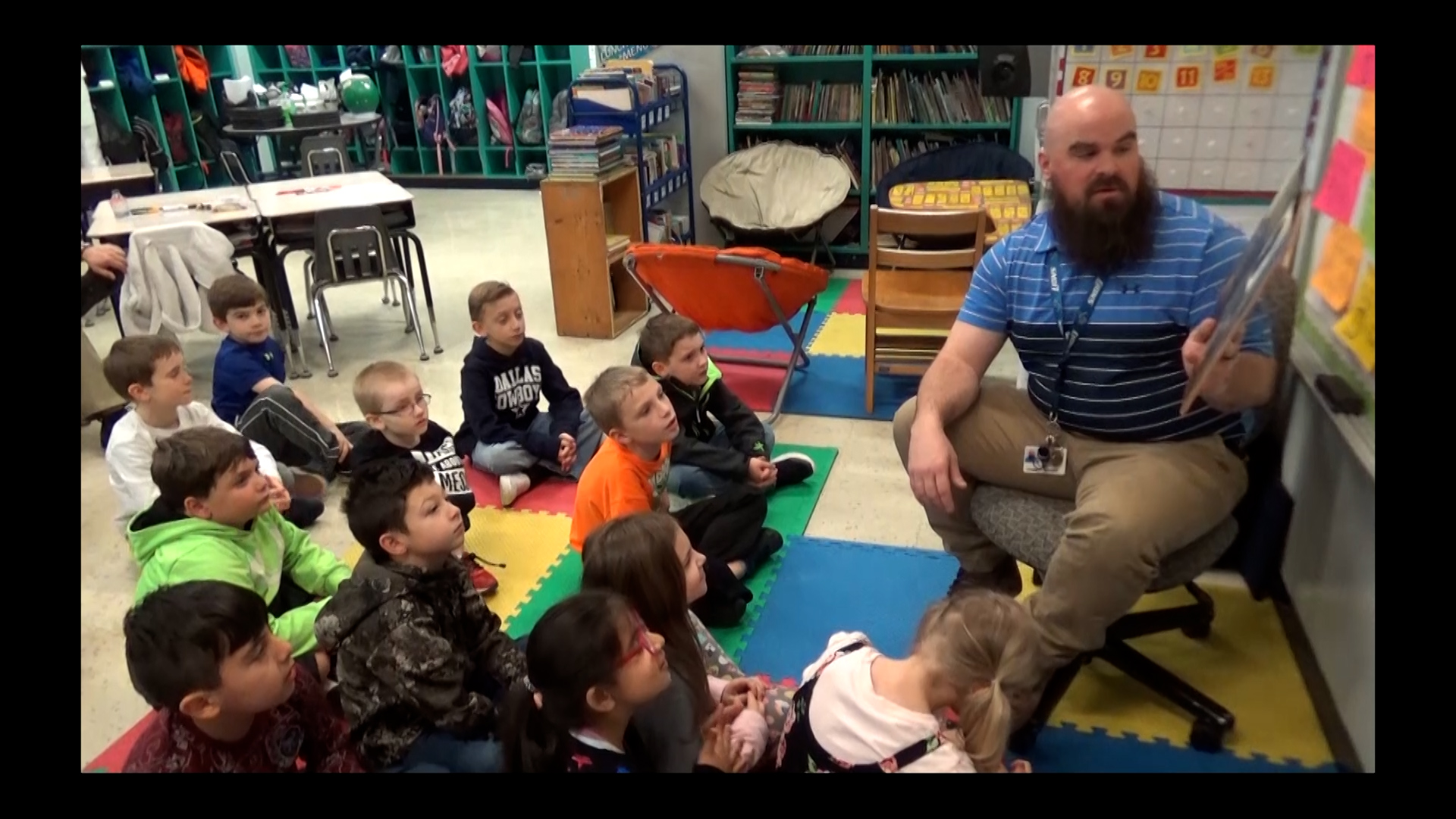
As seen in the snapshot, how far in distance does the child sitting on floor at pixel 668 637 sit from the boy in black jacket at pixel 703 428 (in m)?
1.11

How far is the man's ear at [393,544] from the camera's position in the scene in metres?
1.88

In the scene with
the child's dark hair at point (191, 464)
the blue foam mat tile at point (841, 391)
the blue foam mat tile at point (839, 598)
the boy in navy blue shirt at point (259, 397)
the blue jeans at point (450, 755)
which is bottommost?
the blue foam mat tile at point (839, 598)

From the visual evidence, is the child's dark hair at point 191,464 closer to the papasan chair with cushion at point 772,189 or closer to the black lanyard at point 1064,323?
the black lanyard at point 1064,323

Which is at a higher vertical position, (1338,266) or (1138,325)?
(1338,266)

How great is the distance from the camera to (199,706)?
1.49m

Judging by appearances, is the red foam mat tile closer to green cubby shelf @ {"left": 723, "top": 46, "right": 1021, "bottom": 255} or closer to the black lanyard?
the black lanyard

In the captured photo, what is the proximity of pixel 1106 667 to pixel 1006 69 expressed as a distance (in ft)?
4.91

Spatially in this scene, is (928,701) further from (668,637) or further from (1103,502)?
(1103,502)

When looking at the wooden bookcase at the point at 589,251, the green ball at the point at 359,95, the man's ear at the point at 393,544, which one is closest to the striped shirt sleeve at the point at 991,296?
the man's ear at the point at 393,544

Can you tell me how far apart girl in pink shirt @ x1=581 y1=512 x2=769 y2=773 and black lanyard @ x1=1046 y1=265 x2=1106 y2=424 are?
3.15ft

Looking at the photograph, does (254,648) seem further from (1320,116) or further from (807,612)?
(1320,116)

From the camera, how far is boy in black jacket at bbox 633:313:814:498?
2963 mm

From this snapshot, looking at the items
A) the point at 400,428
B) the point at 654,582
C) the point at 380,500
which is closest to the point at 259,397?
the point at 400,428
